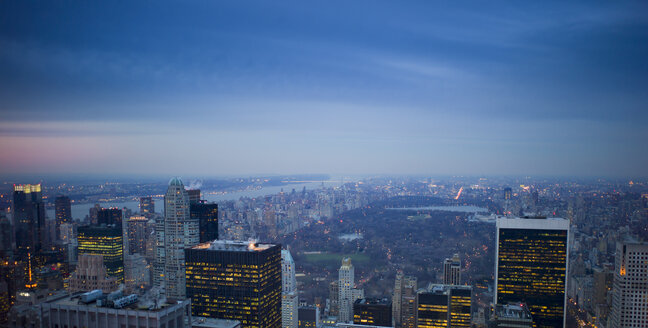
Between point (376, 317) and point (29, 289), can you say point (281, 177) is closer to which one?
point (376, 317)

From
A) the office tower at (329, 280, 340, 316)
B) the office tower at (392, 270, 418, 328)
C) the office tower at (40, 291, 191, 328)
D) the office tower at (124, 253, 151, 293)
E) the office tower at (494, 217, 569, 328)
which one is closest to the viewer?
the office tower at (40, 291, 191, 328)

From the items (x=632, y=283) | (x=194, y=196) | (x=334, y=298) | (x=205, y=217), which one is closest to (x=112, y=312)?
(x=205, y=217)

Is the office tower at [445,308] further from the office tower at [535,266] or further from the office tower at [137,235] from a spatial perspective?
the office tower at [137,235]

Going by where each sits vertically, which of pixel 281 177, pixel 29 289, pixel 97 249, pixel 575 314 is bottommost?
pixel 575 314

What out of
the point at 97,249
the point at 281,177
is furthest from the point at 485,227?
the point at 97,249

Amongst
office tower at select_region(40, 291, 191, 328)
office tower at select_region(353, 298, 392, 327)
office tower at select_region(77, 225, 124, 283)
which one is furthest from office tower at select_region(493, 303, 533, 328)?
office tower at select_region(77, 225, 124, 283)

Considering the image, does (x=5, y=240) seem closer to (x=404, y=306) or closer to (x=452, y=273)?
(x=404, y=306)

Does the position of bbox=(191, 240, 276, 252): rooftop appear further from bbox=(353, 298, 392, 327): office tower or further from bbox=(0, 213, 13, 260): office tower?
bbox=(353, 298, 392, 327): office tower
